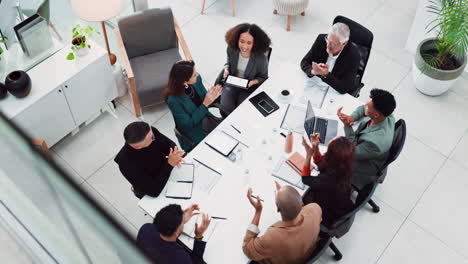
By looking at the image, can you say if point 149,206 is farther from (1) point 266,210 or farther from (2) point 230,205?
(1) point 266,210

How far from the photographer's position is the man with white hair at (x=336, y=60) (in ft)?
13.9

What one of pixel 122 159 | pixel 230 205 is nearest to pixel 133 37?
pixel 122 159

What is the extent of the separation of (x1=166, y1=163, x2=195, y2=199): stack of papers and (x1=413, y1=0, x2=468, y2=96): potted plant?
9.71ft

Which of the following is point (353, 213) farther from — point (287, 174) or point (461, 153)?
point (461, 153)

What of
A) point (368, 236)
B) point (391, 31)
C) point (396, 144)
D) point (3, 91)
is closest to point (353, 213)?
point (396, 144)

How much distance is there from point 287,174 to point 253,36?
1458mm

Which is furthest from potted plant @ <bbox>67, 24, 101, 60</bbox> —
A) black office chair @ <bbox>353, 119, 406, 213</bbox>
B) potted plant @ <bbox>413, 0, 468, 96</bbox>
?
potted plant @ <bbox>413, 0, 468, 96</bbox>

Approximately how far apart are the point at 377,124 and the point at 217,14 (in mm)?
3261

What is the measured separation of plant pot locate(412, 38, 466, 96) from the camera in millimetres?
5055

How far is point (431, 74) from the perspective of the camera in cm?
509

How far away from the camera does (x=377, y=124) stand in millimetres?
3781

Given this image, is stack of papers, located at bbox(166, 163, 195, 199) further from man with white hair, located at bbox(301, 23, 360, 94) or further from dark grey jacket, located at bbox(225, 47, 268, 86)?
man with white hair, located at bbox(301, 23, 360, 94)

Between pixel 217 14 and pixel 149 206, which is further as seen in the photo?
pixel 217 14

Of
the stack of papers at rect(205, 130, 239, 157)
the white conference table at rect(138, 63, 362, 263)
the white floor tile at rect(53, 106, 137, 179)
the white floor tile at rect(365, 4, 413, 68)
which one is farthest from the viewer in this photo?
the white floor tile at rect(365, 4, 413, 68)
